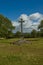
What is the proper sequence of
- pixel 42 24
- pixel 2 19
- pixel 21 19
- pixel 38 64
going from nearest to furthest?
pixel 38 64 < pixel 2 19 < pixel 42 24 < pixel 21 19

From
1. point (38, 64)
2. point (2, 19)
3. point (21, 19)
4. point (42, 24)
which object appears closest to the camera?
point (38, 64)

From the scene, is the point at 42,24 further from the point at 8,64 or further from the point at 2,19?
the point at 8,64

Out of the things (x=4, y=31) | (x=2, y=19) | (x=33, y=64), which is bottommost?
(x=33, y=64)

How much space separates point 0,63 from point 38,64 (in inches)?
102

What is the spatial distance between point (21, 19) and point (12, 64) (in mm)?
72833

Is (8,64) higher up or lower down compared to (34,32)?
lower down

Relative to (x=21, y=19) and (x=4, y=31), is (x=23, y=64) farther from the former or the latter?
(x=21, y=19)

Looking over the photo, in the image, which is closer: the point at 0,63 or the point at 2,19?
the point at 0,63

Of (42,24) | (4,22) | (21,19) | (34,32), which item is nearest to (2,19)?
(4,22)

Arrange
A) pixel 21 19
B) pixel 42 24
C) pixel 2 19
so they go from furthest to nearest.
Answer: pixel 21 19 < pixel 42 24 < pixel 2 19

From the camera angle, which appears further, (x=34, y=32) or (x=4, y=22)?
(x=34, y=32)

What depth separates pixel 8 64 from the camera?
490 inches

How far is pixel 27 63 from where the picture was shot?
12820 millimetres

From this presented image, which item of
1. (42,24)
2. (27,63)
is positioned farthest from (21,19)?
(27,63)
